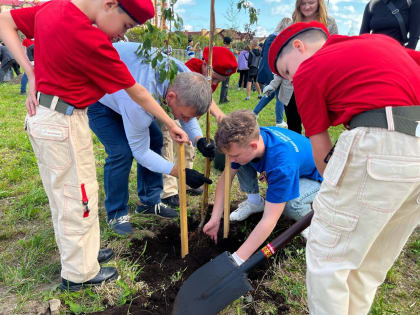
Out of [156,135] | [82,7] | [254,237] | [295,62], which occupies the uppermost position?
[82,7]

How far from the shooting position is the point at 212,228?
8.23 feet

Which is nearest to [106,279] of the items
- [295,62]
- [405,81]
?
[295,62]

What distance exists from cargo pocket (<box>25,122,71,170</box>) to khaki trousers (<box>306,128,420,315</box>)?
4.34 ft

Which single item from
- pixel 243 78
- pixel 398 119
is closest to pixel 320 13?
pixel 398 119

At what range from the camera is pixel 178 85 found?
6.86 feet

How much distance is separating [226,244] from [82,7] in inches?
77.0

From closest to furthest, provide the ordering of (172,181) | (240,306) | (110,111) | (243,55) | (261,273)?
1. (240,306)
2. (261,273)
3. (110,111)
4. (172,181)
5. (243,55)

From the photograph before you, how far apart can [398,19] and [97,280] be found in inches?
162

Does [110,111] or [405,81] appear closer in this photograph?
[405,81]

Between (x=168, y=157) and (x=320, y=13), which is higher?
(x=320, y=13)

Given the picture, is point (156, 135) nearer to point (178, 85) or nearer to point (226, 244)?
point (178, 85)

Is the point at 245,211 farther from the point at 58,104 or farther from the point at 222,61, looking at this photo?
the point at 58,104

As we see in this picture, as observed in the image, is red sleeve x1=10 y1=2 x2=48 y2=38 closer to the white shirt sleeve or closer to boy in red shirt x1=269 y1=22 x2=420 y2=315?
the white shirt sleeve

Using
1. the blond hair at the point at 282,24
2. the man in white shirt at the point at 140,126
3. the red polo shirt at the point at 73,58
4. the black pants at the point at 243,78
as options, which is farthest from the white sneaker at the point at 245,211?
the black pants at the point at 243,78
